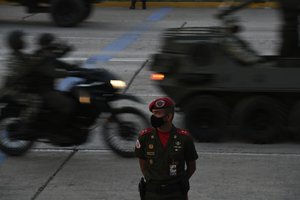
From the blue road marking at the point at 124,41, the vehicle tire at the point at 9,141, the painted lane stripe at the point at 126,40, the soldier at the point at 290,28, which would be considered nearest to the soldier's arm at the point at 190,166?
the vehicle tire at the point at 9,141

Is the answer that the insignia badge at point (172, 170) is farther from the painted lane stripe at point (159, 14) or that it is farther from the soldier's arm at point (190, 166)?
the painted lane stripe at point (159, 14)

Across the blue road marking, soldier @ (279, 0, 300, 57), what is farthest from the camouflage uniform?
the blue road marking

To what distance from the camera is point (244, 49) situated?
10484mm

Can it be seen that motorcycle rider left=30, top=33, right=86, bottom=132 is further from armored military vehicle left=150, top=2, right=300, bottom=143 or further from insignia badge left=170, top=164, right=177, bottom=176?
insignia badge left=170, top=164, right=177, bottom=176

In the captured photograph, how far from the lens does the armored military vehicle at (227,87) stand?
33.1ft

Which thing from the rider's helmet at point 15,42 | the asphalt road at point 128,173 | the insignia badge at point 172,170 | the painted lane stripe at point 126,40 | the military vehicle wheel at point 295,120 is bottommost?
the painted lane stripe at point 126,40

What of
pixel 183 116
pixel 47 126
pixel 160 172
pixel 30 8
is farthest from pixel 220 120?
pixel 30 8

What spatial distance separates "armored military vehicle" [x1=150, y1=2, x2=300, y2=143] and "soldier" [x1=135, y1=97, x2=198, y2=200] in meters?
4.44

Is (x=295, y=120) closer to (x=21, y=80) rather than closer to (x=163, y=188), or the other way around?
(x=21, y=80)

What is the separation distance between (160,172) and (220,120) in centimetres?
464

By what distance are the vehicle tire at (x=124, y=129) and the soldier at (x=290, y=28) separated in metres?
2.58

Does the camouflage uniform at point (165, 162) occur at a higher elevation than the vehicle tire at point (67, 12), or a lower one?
higher

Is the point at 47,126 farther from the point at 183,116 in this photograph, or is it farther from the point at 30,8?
the point at 30,8

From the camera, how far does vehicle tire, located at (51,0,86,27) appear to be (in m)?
22.2
